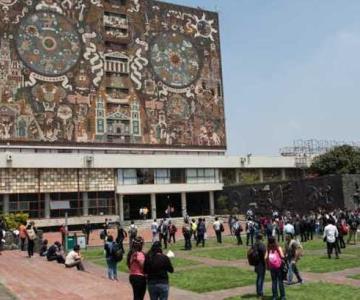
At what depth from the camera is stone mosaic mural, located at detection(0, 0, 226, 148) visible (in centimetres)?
5569

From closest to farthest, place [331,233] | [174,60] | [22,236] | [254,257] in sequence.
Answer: [254,257] → [331,233] → [22,236] → [174,60]

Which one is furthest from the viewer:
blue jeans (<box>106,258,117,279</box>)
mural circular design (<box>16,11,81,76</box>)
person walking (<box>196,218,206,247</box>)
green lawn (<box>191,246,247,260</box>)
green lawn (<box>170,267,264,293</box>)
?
mural circular design (<box>16,11,81,76</box>)

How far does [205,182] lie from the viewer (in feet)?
211

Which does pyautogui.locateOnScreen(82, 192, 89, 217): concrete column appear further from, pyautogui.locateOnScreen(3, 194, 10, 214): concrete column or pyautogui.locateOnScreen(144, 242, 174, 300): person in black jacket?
pyautogui.locateOnScreen(144, 242, 174, 300): person in black jacket

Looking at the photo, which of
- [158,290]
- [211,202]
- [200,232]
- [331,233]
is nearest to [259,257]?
[158,290]

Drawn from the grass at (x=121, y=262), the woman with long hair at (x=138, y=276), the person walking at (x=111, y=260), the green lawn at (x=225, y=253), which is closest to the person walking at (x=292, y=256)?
the person walking at (x=111, y=260)

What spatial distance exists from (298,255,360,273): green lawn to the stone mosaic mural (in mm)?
40891

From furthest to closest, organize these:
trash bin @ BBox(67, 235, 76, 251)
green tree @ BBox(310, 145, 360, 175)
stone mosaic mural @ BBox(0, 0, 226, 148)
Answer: green tree @ BBox(310, 145, 360, 175), stone mosaic mural @ BBox(0, 0, 226, 148), trash bin @ BBox(67, 235, 76, 251)

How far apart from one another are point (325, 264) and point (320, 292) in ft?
17.1

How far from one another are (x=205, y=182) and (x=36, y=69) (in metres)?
23.7

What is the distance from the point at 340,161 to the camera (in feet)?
213

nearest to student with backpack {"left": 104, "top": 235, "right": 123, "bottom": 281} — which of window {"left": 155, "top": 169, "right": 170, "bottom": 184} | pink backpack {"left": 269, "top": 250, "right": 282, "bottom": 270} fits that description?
pink backpack {"left": 269, "top": 250, "right": 282, "bottom": 270}

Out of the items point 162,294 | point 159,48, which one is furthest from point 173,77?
point 162,294

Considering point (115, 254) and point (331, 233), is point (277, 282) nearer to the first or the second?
point (115, 254)
